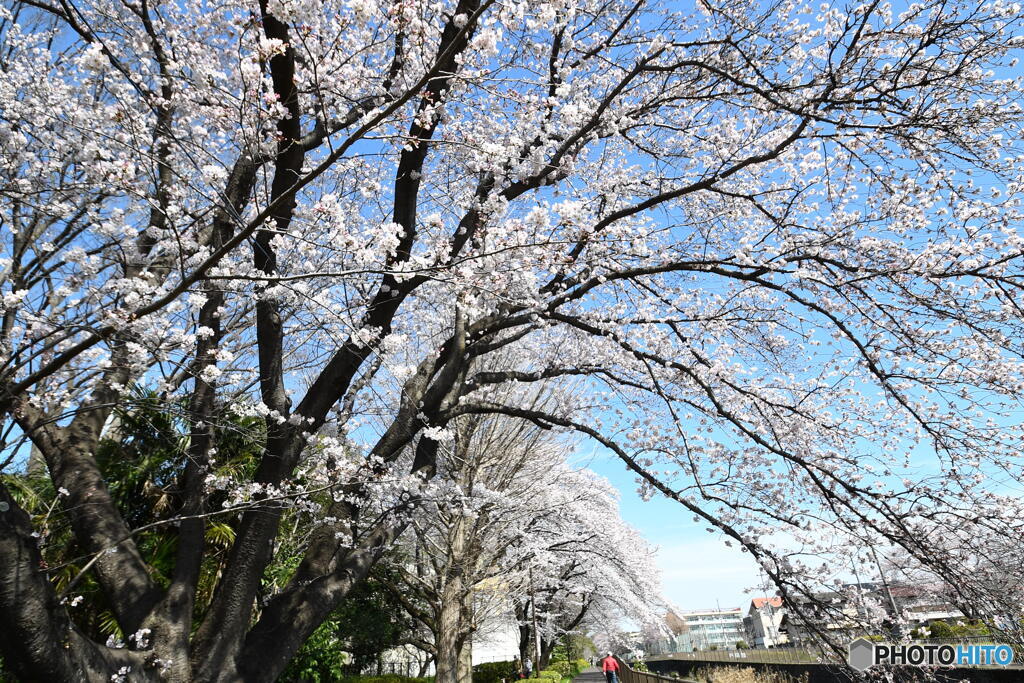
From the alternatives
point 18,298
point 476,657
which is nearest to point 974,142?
point 18,298

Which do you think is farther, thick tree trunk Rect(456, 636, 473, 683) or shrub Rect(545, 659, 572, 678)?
shrub Rect(545, 659, 572, 678)

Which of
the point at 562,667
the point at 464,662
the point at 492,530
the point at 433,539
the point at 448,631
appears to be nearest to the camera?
the point at 448,631

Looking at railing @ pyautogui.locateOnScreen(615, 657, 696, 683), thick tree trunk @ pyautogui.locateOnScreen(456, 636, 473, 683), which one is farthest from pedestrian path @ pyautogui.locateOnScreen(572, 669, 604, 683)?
thick tree trunk @ pyautogui.locateOnScreen(456, 636, 473, 683)

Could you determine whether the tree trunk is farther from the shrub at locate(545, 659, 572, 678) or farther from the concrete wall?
the shrub at locate(545, 659, 572, 678)

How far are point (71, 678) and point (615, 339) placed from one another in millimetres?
5012

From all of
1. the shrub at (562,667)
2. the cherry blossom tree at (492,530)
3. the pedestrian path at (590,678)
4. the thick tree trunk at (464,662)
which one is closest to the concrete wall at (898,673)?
the cherry blossom tree at (492,530)

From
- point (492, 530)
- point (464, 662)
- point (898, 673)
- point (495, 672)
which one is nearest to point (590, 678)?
point (495, 672)

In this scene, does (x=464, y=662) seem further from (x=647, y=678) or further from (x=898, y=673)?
(x=898, y=673)

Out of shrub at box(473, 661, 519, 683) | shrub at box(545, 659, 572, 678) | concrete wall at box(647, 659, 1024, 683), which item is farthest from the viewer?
shrub at box(545, 659, 572, 678)

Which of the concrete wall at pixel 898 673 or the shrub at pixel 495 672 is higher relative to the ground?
the concrete wall at pixel 898 673

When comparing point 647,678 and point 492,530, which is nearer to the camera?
point 647,678

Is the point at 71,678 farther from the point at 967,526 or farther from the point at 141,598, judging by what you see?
the point at 967,526

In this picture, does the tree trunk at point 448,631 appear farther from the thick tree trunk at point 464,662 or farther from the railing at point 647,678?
the railing at point 647,678

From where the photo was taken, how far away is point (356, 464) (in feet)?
16.7
